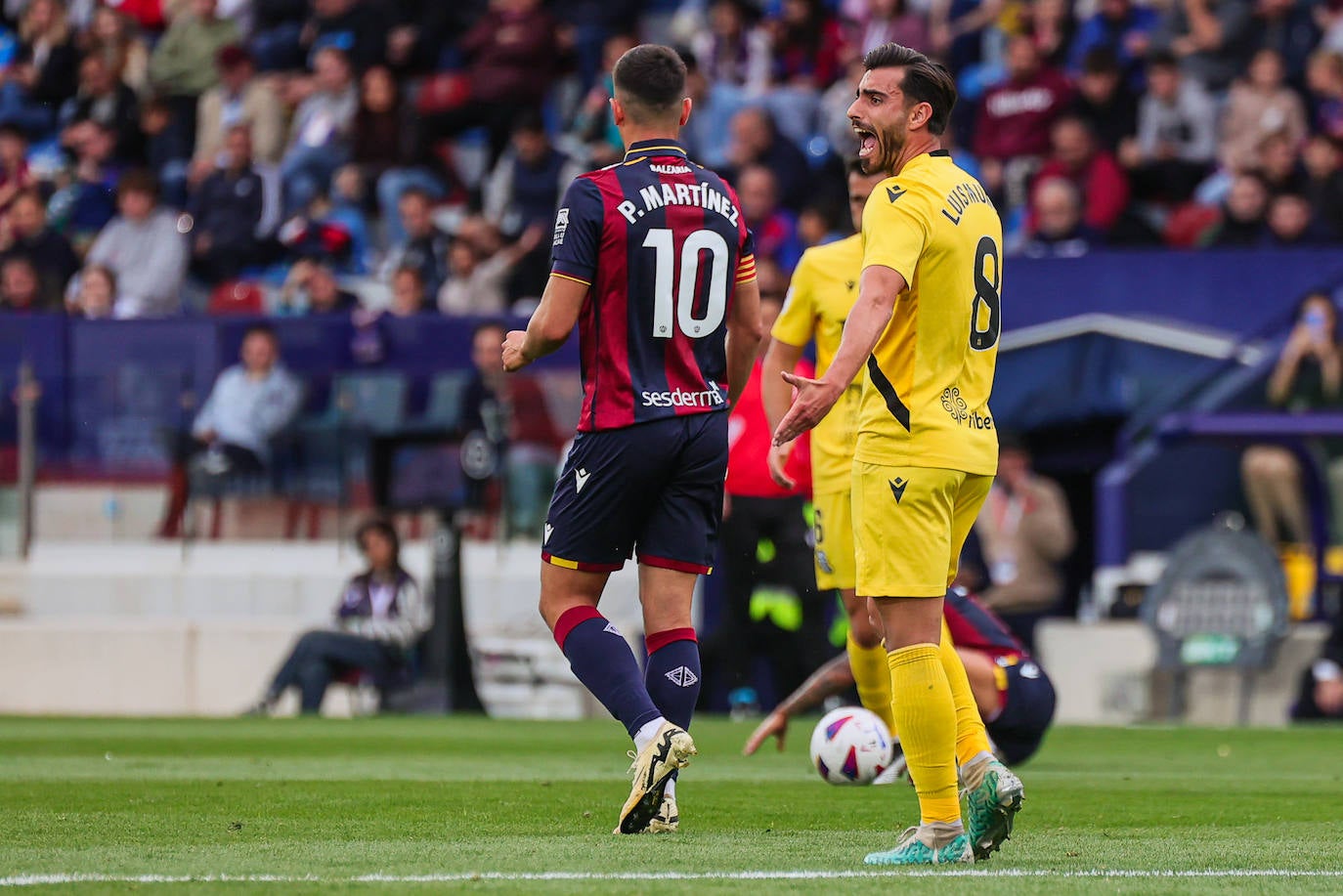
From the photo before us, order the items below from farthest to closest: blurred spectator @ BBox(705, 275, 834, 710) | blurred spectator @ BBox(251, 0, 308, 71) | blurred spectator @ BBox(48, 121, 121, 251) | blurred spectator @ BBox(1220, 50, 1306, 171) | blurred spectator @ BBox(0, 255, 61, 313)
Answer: blurred spectator @ BBox(251, 0, 308, 71) < blurred spectator @ BBox(48, 121, 121, 251) < blurred spectator @ BBox(0, 255, 61, 313) < blurred spectator @ BBox(1220, 50, 1306, 171) < blurred spectator @ BBox(705, 275, 834, 710)

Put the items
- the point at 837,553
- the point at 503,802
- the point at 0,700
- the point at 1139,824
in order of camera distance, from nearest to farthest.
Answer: the point at 1139,824
the point at 503,802
the point at 837,553
the point at 0,700

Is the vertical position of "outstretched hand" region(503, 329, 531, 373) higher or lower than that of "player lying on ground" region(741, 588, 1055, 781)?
higher

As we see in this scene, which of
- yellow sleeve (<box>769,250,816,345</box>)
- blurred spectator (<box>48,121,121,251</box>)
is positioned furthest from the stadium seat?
yellow sleeve (<box>769,250,816,345</box>)

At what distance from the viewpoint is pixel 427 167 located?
18.5 meters

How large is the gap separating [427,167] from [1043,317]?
678cm

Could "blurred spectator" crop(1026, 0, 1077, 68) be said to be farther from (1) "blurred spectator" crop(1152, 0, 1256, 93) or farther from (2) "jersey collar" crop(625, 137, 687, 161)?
(2) "jersey collar" crop(625, 137, 687, 161)

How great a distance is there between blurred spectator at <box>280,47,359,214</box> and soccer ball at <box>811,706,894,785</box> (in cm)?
1161

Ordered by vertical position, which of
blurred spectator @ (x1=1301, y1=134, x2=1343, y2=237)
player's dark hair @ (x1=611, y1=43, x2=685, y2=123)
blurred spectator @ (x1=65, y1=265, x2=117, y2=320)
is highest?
blurred spectator @ (x1=1301, y1=134, x2=1343, y2=237)

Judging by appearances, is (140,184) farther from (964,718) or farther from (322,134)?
(964,718)

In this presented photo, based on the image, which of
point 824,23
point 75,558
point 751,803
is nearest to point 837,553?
point 751,803

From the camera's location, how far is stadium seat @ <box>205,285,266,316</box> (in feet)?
53.3

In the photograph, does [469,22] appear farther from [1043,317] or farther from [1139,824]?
[1139,824]

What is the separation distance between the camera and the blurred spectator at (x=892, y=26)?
672 inches

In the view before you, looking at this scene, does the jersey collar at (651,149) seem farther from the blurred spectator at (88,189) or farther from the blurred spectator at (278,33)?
the blurred spectator at (278,33)
